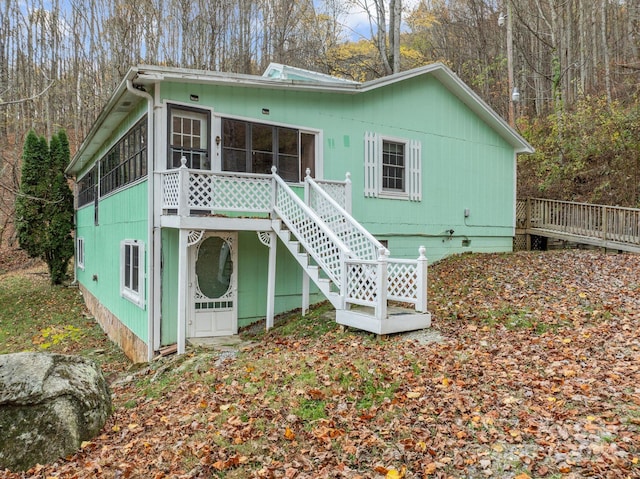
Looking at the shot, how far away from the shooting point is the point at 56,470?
4.41m

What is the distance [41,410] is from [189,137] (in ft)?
19.5

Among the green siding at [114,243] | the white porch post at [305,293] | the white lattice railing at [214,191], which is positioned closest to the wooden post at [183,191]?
the white lattice railing at [214,191]

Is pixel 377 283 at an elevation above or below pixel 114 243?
below

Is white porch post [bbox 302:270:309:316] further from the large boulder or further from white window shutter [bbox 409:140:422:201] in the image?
the large boulder

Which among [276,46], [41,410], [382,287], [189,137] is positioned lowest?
[41,410]

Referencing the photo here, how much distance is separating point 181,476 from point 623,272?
36.0ft

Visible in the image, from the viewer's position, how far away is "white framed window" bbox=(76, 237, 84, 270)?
1897 cm

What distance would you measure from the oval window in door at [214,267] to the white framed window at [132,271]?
1310 millimetres

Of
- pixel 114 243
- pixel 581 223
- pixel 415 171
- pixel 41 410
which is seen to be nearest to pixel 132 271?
pixel 114 243

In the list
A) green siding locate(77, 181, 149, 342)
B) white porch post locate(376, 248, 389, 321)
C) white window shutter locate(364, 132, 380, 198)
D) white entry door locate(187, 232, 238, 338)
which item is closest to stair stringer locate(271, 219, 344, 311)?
white porch post locate(376, 248, 389, 321)

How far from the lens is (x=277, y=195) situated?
9.04 metres

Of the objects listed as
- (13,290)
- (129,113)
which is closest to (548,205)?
(129,113)

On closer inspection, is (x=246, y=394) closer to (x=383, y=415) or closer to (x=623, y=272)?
(x=383, y=415)

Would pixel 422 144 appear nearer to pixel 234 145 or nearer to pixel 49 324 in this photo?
pixel 234 145
